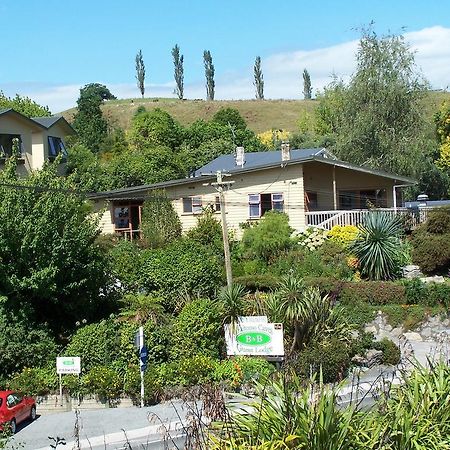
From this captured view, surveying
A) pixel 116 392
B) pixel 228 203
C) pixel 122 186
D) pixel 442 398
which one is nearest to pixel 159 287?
pixel 116 392

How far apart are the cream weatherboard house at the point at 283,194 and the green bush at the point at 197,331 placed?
13.7 m

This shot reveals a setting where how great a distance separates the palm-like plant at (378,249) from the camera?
33.7 meters

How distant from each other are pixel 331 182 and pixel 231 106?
87.5 metres

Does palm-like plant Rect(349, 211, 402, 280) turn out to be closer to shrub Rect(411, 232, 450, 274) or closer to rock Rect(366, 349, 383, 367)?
shrub Rect(411, 232, 450, 274)

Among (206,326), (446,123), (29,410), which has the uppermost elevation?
(446,123)

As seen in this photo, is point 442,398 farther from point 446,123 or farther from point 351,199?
point 446,123

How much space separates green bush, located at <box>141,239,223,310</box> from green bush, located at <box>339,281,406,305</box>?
5499 millimetres

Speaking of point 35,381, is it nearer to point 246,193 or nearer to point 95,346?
point 95,346

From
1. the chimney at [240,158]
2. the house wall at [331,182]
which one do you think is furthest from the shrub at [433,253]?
the chimney at [240,158]

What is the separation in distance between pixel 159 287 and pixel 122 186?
26243 millimetres

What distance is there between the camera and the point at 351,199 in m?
45.6

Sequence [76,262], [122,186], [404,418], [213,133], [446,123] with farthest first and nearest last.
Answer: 1. [213,133]
2. [446,123]
3. [122,186]
4. [76,262]
5. [404,418]

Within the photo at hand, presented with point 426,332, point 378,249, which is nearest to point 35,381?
point 426,332

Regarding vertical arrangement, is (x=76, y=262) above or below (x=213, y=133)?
below
